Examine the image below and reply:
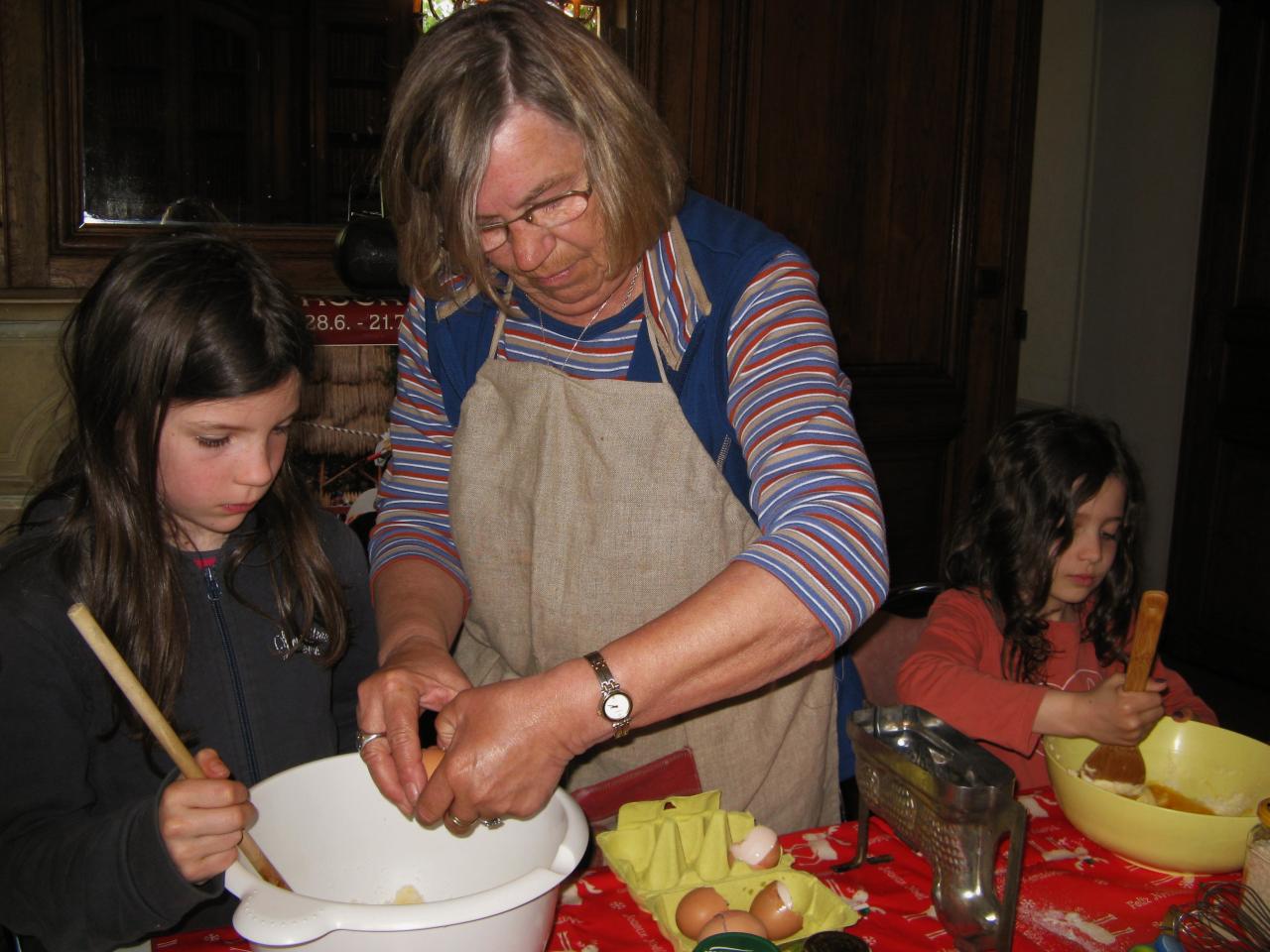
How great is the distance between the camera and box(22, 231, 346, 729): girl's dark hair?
43.7 inches

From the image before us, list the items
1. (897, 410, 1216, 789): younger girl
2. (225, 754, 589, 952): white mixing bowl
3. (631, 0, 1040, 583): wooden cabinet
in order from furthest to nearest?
(631, 0, 1040, 583): wooden cabinet → (897, 410, 1216, 789): younger girl → (225, 754, 589, 952): white mixing bowl

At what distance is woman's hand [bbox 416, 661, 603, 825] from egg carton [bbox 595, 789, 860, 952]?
0.17m

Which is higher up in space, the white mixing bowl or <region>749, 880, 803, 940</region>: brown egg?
the white mixing bowl

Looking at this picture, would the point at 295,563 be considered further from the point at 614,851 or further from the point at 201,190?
the point at 201,190

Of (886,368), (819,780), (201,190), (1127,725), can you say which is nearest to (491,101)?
(819,780)

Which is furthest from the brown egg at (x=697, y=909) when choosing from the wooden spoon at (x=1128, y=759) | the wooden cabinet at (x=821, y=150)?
the wooden cabinet at (x=821, y=150)

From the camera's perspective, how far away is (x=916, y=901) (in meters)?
1.02

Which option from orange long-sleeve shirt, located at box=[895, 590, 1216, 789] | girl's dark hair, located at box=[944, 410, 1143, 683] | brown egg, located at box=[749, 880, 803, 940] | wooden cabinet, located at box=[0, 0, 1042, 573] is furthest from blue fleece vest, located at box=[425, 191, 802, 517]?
wooden cabinet, located at box=[0, 0, 1042, 573]

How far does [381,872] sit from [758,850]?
0.35 m

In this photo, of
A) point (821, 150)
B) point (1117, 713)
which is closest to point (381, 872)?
point (1117, 713)

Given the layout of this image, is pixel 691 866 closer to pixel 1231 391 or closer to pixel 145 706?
pixel 145 706

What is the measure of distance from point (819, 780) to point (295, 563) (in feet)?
2.25

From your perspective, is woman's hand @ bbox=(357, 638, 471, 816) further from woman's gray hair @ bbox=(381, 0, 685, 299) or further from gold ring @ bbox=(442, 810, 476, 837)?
woman's gray hair @ bbox=(381, 0, 685, 299)

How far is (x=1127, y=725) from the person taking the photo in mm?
1231
